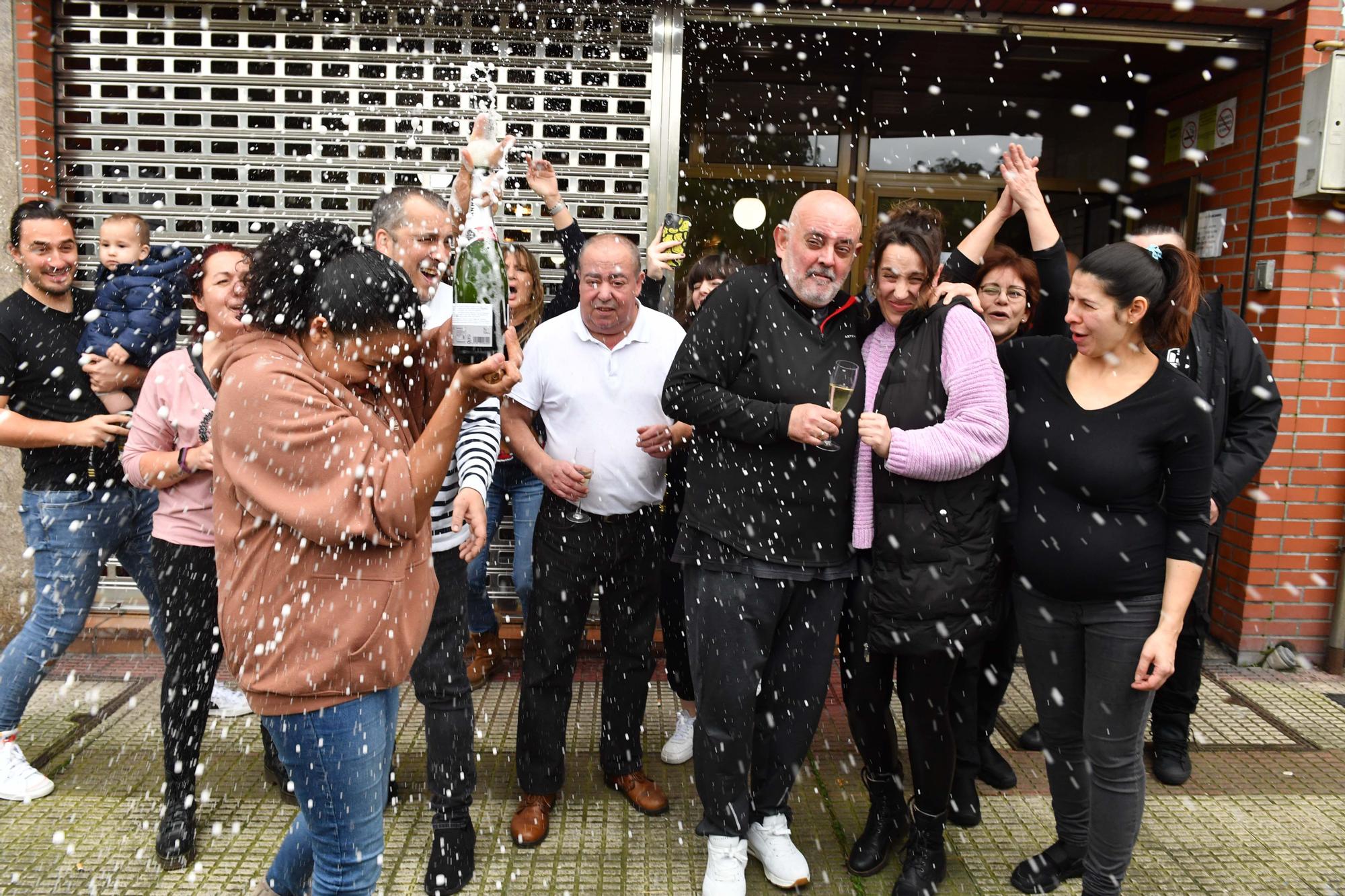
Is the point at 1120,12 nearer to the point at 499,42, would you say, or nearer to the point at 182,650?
the point at 499,42

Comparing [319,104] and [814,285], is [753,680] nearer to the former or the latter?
[814,285]

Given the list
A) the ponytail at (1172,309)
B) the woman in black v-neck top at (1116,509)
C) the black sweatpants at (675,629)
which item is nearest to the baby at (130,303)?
the black sweatpants at (675,629)

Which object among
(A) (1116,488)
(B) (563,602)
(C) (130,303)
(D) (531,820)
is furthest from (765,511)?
(C) (130,303)

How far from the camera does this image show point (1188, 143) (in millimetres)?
6504

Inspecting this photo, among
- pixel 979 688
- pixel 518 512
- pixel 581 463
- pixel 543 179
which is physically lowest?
pixel 979 688

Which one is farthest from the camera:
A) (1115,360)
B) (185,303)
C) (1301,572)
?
(1301,572)

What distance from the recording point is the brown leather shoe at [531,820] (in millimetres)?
3697

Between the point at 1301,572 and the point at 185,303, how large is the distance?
21.0 ft

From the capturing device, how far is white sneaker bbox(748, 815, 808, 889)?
11.4 feet

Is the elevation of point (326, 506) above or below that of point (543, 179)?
below

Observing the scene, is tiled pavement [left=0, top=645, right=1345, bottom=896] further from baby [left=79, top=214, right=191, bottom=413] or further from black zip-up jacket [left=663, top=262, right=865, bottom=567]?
baby [left=79, top=214, right=191, bottom=413]

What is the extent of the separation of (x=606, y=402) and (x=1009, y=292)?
1.79m

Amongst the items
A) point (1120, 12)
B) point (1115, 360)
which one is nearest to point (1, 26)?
point (1115, 360)

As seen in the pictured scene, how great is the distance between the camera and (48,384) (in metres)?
4.06
